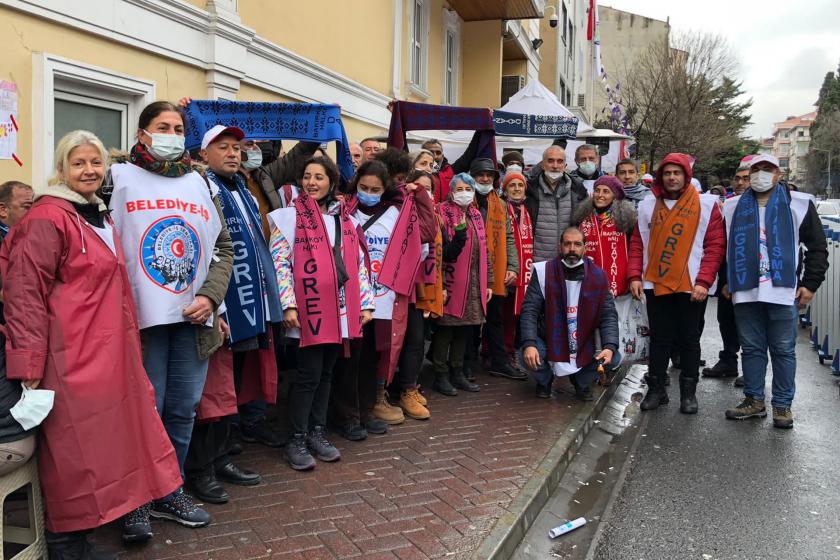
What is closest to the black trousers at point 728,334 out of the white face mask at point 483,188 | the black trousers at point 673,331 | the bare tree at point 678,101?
the black trousers at point 673,331

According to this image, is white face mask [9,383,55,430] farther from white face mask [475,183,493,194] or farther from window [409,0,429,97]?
window [409,0,429,97]

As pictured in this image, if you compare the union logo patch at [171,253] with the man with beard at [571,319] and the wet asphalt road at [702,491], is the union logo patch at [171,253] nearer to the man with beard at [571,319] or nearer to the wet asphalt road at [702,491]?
the wet asphalt road at [702,491]

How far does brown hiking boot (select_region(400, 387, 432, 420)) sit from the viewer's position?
567 centimetres

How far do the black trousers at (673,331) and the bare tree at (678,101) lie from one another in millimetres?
23512

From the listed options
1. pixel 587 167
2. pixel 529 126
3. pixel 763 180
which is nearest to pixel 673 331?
pixel 763 180

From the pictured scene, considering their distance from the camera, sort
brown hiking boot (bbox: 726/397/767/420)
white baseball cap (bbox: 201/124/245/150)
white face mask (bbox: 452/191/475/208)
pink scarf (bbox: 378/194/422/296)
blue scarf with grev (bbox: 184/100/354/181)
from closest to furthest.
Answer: white baseball cap (bbox: 201/124/245/150), blue scarf with grev (bbox: 184/100/354/181), pink scarf (bbox: 378/194/422/296), brown hiking boot (bbox: 726/397/767/420), white face mask (bbox: 452/191/475/208)

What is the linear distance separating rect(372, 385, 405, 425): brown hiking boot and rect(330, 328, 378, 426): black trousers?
0.20 m

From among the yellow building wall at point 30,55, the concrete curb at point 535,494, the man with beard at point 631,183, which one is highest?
the yellow building wall at point 30,55

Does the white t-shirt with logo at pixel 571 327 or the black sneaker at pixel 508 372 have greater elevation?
the white t-shirt with logo at pixel 571 327

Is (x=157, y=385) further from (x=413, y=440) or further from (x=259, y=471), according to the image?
(x=413, y=440)

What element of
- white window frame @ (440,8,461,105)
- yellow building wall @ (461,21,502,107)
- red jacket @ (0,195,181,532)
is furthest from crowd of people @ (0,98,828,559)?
yellow building wall @ (461,21,502,107)

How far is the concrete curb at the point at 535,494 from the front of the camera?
144 inches

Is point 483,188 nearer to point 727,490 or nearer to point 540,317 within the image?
point 540,317

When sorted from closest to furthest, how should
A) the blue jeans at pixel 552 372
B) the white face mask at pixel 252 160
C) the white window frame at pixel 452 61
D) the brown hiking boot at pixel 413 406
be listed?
the white face mask at pixel 252 160
the brown hiking boot at pixel 413 406
the blue jeans at pixel 552 372
the white window frame at pixel 452 61
